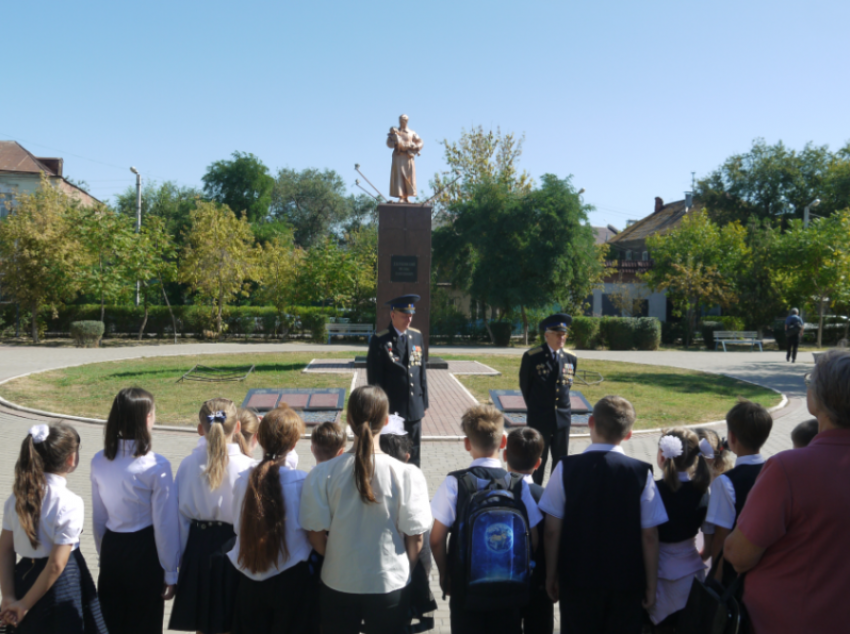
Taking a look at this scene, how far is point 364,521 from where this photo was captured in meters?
2.84

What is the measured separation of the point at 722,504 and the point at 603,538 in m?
0.54

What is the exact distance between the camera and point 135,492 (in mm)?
3025

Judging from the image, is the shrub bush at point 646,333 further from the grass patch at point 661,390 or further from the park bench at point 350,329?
the park bench at point 350,329

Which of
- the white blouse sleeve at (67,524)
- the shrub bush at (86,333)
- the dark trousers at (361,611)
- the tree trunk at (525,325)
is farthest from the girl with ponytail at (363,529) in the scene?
the tree trunk at (525,325)

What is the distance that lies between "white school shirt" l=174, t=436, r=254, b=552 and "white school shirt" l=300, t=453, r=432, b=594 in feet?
1.49

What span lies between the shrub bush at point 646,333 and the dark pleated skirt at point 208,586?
84.2ft

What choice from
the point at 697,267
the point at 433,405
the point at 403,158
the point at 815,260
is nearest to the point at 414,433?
the point at 433,405

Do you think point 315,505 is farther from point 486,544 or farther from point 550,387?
point 550,387

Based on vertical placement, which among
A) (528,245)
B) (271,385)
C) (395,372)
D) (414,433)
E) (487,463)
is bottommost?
(271,385)

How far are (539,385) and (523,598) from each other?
130 inches

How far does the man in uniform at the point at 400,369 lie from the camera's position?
20.7 ft

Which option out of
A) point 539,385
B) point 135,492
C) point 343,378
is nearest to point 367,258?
point 343,378

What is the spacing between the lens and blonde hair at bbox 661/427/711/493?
3.09 m

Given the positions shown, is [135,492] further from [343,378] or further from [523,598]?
[343,378]
